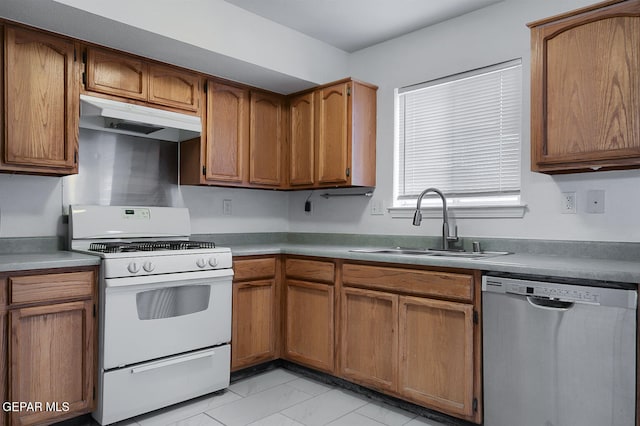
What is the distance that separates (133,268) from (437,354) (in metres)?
1.68

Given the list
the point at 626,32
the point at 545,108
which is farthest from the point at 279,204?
the point at 626,32

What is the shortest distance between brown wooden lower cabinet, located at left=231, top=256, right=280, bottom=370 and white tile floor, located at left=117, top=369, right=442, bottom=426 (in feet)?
0.72

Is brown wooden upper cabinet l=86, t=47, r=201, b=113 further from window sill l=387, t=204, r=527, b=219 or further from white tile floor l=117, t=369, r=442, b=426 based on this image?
white tile floor l=117, t=369, r=442, b=426

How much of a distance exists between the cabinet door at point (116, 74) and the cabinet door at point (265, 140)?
876 mm

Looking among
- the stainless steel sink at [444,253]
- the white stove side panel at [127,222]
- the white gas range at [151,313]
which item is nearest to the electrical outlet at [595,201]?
the stainless steel sink at [444,253]

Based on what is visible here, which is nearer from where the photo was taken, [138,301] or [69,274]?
[69,274]

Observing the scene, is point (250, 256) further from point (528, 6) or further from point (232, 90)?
point (528, 6)

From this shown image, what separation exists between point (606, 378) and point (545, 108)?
50.0 inches

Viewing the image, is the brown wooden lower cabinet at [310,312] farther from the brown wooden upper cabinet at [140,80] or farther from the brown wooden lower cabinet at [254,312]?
the brown wooden upper cabinet at [140,80]

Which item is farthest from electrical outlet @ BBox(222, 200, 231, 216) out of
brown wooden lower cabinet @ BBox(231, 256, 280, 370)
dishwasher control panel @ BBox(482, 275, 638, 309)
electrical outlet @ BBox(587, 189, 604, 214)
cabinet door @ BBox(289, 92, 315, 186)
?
electrical outlet @ BBox(587, 189, 604, 214)

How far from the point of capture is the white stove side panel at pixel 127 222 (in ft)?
8.63

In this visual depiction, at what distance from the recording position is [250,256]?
9.69ft

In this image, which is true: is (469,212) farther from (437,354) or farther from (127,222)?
(127,222)

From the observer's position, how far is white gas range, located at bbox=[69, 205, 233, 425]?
2.24 metres
